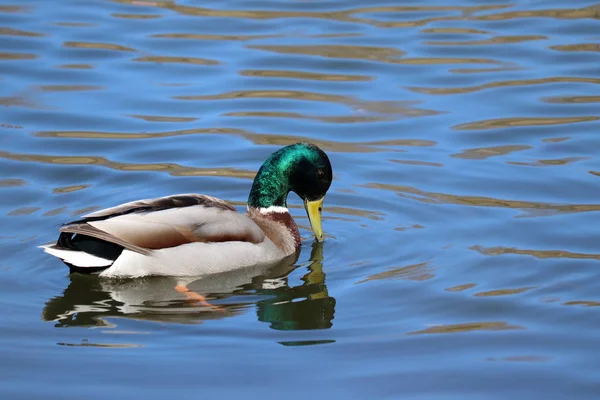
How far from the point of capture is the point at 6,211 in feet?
28.5

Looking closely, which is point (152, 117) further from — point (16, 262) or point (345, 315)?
point (345, 315)

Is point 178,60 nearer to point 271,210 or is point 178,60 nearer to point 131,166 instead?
point 131,166

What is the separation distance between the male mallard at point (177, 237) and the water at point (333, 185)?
0.48ft

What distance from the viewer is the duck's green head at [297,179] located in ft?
27.6

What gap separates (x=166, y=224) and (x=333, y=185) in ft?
6.89

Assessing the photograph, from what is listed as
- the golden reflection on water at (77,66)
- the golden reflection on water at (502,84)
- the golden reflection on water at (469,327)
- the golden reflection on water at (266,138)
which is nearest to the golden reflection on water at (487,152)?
the golden reflection on water at (266,138)

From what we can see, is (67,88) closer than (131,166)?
No

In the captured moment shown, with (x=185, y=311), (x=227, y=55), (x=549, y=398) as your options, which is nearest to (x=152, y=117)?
(x=227, y=55)

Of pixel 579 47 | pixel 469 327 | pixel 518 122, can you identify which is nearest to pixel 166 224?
pixel 469 327

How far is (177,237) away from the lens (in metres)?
7.67

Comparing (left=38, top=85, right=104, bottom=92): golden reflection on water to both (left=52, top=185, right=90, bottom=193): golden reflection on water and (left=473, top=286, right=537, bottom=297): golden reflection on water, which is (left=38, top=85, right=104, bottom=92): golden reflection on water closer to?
(left=52, top=185, right=90, bottom=193): golden reflection on water

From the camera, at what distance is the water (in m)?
6.23

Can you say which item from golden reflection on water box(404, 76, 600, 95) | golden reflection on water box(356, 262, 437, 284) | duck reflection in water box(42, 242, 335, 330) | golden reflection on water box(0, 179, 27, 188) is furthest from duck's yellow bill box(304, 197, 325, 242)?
golden reflection on water box(404, 76, 600, 95)

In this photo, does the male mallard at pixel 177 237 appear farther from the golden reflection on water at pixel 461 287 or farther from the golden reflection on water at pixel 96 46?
the golden reflection on water at pixel 96 46
